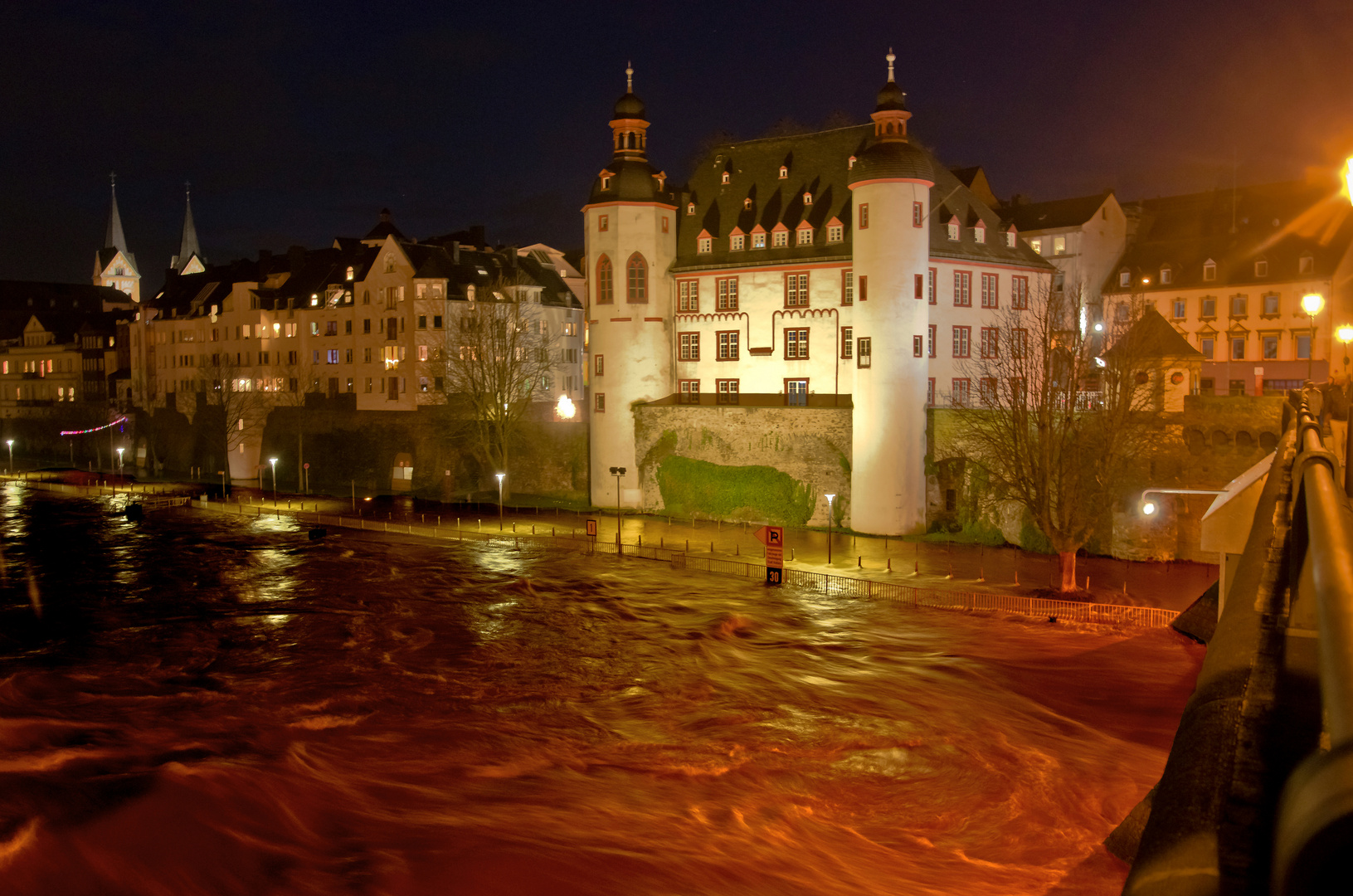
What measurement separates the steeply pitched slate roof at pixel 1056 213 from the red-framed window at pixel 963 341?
1765cm

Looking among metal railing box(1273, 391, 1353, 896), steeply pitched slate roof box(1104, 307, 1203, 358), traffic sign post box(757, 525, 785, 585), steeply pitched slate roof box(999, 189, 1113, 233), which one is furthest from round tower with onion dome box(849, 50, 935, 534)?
metal railing box(1273, 391, 1353, 896)

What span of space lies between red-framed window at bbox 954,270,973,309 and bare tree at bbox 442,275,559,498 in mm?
25790

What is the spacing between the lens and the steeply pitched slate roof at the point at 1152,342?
135 feet

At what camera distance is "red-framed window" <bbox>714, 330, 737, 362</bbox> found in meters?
55.0

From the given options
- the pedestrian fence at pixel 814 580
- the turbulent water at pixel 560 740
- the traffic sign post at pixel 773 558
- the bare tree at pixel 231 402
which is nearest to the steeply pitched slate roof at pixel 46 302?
the bare tree at pixel 231 402

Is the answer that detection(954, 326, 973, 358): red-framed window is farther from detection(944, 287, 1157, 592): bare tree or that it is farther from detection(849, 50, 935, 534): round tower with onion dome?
detection(944, 287, 1157, 592): bare tree

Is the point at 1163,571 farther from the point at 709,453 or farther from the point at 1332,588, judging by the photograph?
the point at 1332,588

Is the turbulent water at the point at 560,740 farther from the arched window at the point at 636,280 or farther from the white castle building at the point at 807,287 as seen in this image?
the arched window at the point at 636,280

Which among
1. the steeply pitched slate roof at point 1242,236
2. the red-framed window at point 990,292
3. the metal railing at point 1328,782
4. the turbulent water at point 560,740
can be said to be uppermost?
the steeply pitched slate roof at point 1242,236

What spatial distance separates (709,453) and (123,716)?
108ft

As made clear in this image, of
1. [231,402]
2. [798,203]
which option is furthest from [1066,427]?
[231,402]

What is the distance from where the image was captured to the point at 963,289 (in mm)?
51312

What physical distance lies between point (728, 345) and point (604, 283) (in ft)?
24.9

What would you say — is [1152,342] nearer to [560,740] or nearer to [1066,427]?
[1066,427]
